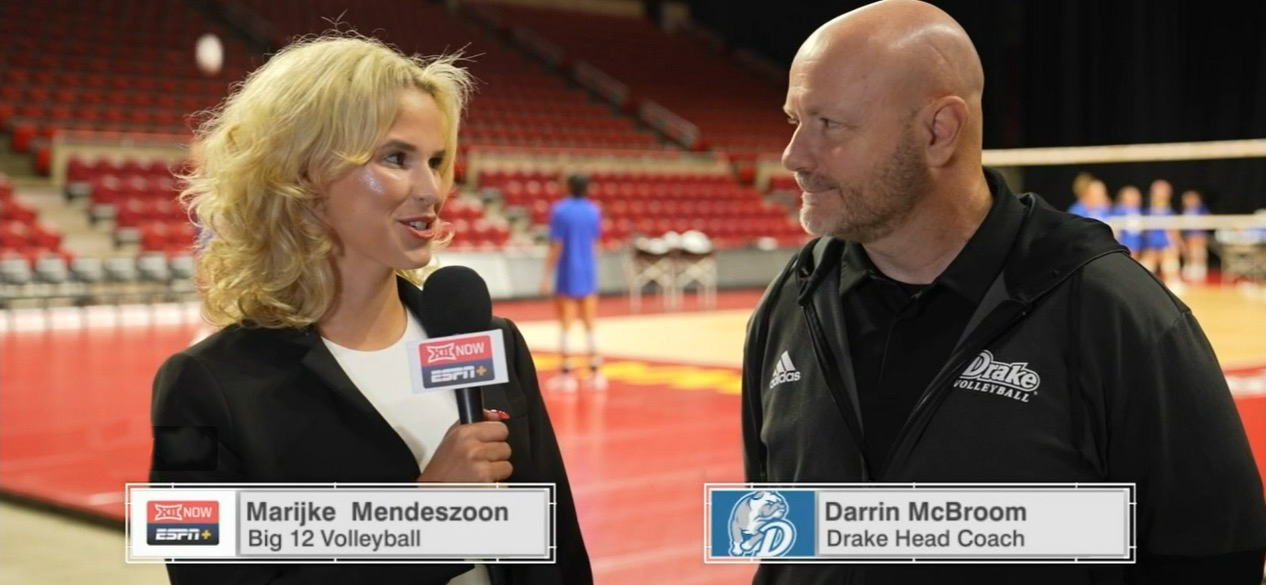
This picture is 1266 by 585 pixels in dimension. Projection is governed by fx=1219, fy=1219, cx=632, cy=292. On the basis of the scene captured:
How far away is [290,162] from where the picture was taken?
1.61 meters

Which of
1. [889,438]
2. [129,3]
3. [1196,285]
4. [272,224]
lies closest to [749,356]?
[889,438]

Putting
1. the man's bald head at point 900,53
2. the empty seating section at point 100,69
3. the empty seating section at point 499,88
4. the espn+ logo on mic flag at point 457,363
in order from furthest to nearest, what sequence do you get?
the empty seating section at point 499,88 → the empty seating section at point 100,69 → the man's bald head at point 900,53 → the espn+ logo on mic flag at point 457,363

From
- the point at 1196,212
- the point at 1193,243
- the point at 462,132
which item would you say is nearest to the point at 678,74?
the point at 462,132

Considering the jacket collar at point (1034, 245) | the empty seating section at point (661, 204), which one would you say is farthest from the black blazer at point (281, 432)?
the empty seating section at point (661, 204)

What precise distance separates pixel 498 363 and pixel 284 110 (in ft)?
1.54

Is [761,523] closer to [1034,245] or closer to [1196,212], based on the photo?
[1034,245]

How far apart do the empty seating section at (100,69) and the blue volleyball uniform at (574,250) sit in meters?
9.64

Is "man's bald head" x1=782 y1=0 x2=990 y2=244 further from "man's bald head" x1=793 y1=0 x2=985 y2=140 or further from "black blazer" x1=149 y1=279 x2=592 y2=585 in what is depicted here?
"black blazer" x1=149 y1=279 x2=592 y2=585

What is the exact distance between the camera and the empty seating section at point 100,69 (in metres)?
15.7

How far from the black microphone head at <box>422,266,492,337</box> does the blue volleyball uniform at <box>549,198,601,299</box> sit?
6594 millimetres

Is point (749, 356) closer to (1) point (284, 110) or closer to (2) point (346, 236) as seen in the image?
(2) point (346, 236)

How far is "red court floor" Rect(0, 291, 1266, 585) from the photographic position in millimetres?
4172

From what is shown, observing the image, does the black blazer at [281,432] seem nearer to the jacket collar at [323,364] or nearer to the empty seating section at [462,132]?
the jacket collar at [323,364]

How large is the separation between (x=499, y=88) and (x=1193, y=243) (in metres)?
12.2
